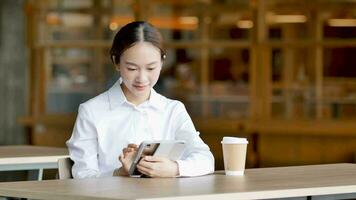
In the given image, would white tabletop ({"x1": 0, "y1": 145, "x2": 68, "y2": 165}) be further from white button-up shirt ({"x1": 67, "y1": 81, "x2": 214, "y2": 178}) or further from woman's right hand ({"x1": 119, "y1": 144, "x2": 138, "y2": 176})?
woman's right hand ({"x1": 119, "y1": 144, "x2": 138, "y2": 176})

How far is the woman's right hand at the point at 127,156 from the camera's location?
4027mm

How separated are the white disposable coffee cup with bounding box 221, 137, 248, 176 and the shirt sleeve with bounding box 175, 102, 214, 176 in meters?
0.09

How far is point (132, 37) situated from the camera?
4.14m

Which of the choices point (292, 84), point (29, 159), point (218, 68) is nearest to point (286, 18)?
point (292, 84)

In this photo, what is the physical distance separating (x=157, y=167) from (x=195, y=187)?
32cm

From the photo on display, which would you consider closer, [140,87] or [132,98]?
[140,87]

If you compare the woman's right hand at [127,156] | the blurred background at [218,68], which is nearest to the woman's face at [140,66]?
the woman's right hand at [127,156]

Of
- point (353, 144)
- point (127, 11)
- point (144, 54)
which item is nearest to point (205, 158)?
point (144, 54)

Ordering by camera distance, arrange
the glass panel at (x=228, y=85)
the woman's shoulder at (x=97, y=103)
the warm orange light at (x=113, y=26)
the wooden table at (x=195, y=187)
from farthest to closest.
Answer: the warm orange light at (x=113, y=26) < the glass panel at (x=228, y=85) < the woman's shoulder at (x=97, y=103) < the wooden table at (x=195, y=187)

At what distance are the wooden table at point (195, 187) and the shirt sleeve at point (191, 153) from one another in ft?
0.14

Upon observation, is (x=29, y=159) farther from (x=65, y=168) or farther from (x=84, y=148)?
(x=84, y=148)

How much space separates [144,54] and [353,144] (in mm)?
5269

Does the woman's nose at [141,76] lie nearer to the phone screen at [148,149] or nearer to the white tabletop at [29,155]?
the phone screen at [148,149]

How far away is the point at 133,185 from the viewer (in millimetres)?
3783
